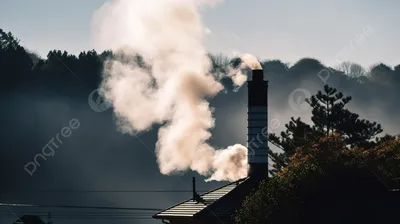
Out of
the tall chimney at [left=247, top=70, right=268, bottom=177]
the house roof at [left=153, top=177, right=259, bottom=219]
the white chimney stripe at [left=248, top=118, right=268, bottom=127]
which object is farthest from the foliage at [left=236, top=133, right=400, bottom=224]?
the white chimney stripe at [left=248, top=118, right=268, bottom=127]

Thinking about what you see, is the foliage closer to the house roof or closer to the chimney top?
the house roof

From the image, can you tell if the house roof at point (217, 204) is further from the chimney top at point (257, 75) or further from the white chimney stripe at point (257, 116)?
the chimney top at point (257, 75)

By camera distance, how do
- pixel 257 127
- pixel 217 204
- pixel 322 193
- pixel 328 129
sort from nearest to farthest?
1. pixel 322 193
2. pixel 217 204
3. pixel 257 127
4. pixel 328 129

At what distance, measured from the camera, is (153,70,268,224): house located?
51.6m

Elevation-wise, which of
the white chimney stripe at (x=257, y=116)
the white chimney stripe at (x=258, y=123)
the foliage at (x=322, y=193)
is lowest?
the foliage at (x=322, y=193)

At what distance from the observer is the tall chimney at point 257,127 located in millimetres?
57438

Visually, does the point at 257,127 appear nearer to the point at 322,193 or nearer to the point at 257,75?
the point at 257,75

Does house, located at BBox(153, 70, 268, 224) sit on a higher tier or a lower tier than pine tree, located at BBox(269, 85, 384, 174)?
lower

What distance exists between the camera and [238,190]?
178ft

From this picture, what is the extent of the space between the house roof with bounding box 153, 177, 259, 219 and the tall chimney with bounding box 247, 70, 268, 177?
203 cm

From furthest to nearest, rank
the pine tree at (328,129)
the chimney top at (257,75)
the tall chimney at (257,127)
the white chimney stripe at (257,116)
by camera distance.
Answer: the pine tree at (328,129), the chimney top at (257,75), the white chimney stripe at (257,116), the tall chimney at (257,127)

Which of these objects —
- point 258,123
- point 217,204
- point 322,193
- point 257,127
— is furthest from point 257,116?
point 322,193

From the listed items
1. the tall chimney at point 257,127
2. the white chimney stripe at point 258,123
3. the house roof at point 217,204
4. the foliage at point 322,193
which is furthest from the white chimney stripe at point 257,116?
the foliage at point 322,193

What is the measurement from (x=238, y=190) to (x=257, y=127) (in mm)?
6323
